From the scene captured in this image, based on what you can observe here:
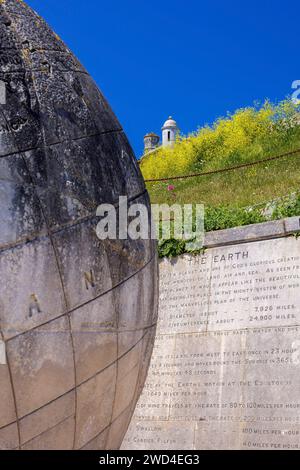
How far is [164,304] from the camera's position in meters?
11.2

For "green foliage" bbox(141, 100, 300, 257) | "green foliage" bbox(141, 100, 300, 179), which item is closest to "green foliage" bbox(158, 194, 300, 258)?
"green foliage" bbox(141, 100, 300, 257)

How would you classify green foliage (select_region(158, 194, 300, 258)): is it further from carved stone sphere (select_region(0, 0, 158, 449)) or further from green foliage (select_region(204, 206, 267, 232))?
carved stone sphere (select_region(0, 0, 158, 449))

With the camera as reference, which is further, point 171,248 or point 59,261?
point 171,248

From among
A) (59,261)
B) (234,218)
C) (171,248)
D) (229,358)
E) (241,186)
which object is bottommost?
(229,358)

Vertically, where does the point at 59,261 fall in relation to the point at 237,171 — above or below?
below

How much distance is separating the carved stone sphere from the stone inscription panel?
5.99 meters

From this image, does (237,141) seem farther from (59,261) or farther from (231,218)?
(59,261)

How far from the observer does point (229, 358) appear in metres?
9.97

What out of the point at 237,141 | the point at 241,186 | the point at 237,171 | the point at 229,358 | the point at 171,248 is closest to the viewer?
the point at 229,358

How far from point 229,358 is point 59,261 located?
7.17 meters

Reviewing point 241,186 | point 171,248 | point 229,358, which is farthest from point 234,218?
point 241,186

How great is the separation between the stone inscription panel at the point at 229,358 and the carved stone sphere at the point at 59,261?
236 inches

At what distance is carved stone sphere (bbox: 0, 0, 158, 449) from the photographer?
3.06 m

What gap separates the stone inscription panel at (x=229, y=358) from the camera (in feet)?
30.6
